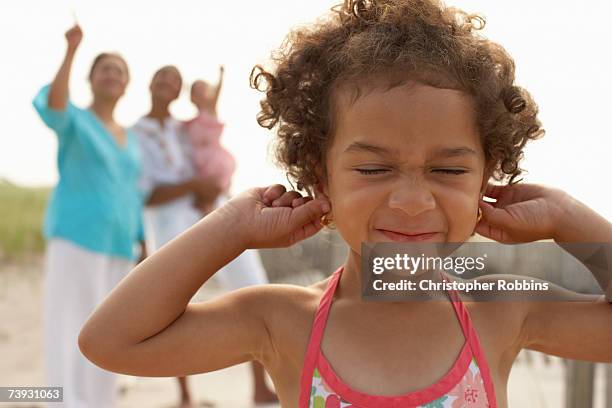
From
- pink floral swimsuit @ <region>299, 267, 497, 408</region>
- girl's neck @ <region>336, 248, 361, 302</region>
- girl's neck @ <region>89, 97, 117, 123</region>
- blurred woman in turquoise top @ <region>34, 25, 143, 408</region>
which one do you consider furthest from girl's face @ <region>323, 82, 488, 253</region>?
girl's neck @ <region>89, 97, 117, 123</region>

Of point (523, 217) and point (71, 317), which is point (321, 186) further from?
point (71, 317)

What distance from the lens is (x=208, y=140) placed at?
5.18 meters

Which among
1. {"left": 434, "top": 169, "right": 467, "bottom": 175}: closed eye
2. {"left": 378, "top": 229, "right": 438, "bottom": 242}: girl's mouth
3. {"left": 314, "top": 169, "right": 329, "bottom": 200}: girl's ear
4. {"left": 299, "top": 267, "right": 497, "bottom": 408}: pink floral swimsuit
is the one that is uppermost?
{"left": 314, "top": 169, "right": 329, "bottom": 200}: girl's ear

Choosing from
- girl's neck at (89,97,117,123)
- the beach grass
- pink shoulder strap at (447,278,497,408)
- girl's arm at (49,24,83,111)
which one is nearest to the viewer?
pink shoulder strap at (447,278,497,408)

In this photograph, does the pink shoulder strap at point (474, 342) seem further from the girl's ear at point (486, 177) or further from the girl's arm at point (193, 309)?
the girl's arm at point (193, 309)

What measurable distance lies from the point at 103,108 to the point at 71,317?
1240 millimetres

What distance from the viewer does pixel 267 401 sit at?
521 centimetres

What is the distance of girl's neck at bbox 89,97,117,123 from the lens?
4.64 metres

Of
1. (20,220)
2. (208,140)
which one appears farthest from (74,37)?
(20,220)

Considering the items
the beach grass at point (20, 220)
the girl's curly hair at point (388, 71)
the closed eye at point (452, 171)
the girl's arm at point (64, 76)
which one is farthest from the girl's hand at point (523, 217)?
the beach grass at point (20, 220)

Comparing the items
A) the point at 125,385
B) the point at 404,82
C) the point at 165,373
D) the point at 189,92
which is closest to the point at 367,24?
the point at 404,82

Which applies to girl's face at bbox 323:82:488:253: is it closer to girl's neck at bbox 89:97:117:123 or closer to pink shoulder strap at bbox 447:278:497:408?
pink shoulder strap at bbox 447:278:497:408

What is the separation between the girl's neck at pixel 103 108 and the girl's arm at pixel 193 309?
2.98 m

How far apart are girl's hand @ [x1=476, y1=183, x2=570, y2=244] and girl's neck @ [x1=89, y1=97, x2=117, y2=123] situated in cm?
320
